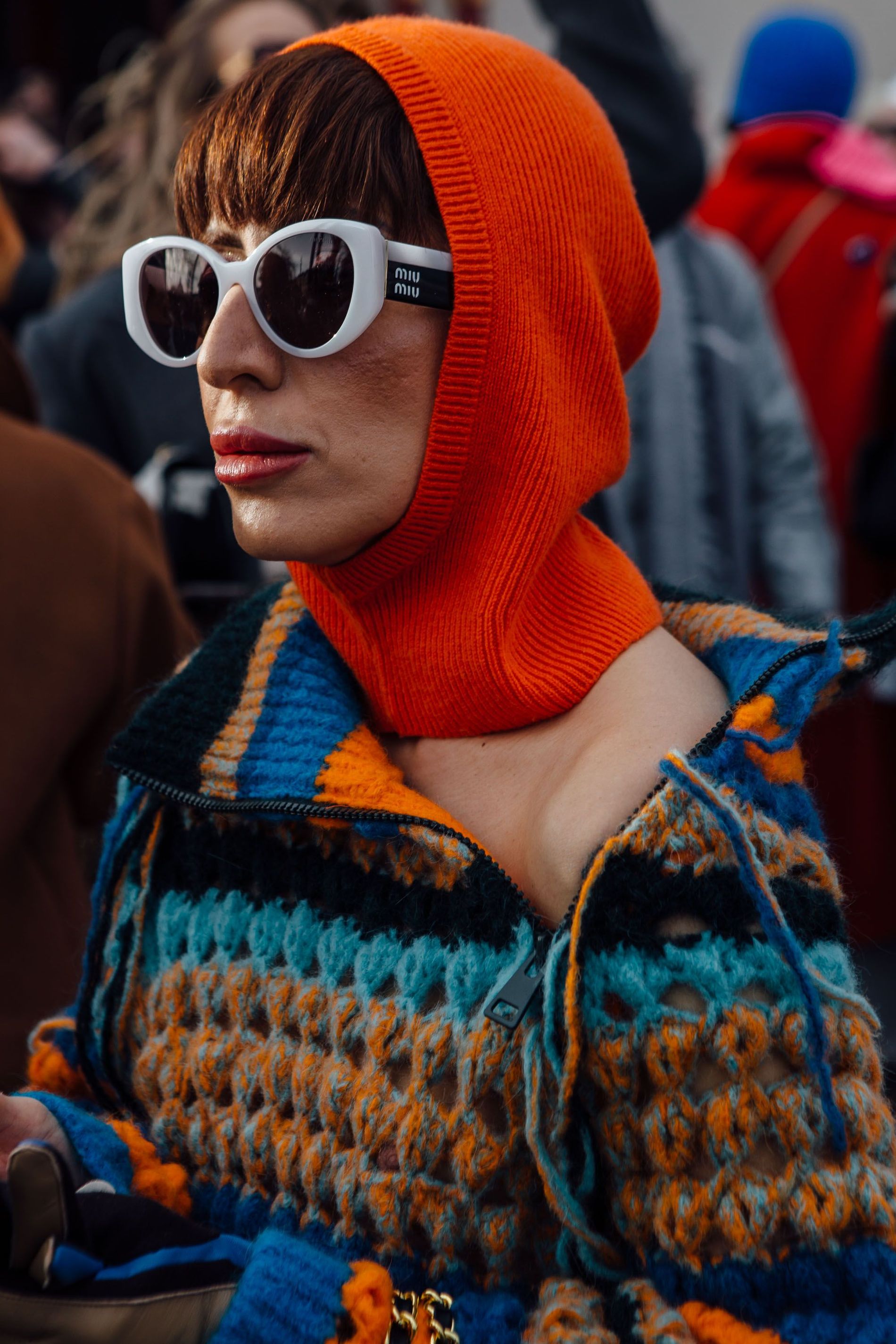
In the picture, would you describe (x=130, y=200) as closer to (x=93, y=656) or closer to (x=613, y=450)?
(x=93, y=656)

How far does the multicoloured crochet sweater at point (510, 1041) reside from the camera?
1141 millimetres

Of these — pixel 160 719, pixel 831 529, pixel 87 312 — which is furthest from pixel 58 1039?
pixel 831 529

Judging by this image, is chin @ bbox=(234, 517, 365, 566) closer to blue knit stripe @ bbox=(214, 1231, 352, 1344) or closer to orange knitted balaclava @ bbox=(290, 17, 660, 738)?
orange knitted balaclava @ bbox=(290, 17, 660, 738)

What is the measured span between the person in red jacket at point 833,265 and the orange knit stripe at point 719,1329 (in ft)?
7.54

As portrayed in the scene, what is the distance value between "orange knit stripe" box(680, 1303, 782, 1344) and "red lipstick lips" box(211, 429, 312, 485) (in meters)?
0.84

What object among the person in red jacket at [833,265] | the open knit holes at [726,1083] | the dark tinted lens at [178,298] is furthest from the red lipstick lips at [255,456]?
the person in red jacket at [833,265]

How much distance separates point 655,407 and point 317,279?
1.57 meters

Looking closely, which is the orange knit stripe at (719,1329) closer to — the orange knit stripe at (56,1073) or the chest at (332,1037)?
the chest at (332,1037)

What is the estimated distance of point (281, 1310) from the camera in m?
1.17

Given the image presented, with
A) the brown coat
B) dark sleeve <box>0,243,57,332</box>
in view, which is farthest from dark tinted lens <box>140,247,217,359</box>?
dark sleeve <box>0,243,57,332</box>

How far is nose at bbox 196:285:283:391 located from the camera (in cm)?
128

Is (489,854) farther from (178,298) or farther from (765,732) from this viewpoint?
(178,298)

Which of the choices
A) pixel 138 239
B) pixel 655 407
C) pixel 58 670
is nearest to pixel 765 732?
pixel 58 670

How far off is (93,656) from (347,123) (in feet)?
3.00
